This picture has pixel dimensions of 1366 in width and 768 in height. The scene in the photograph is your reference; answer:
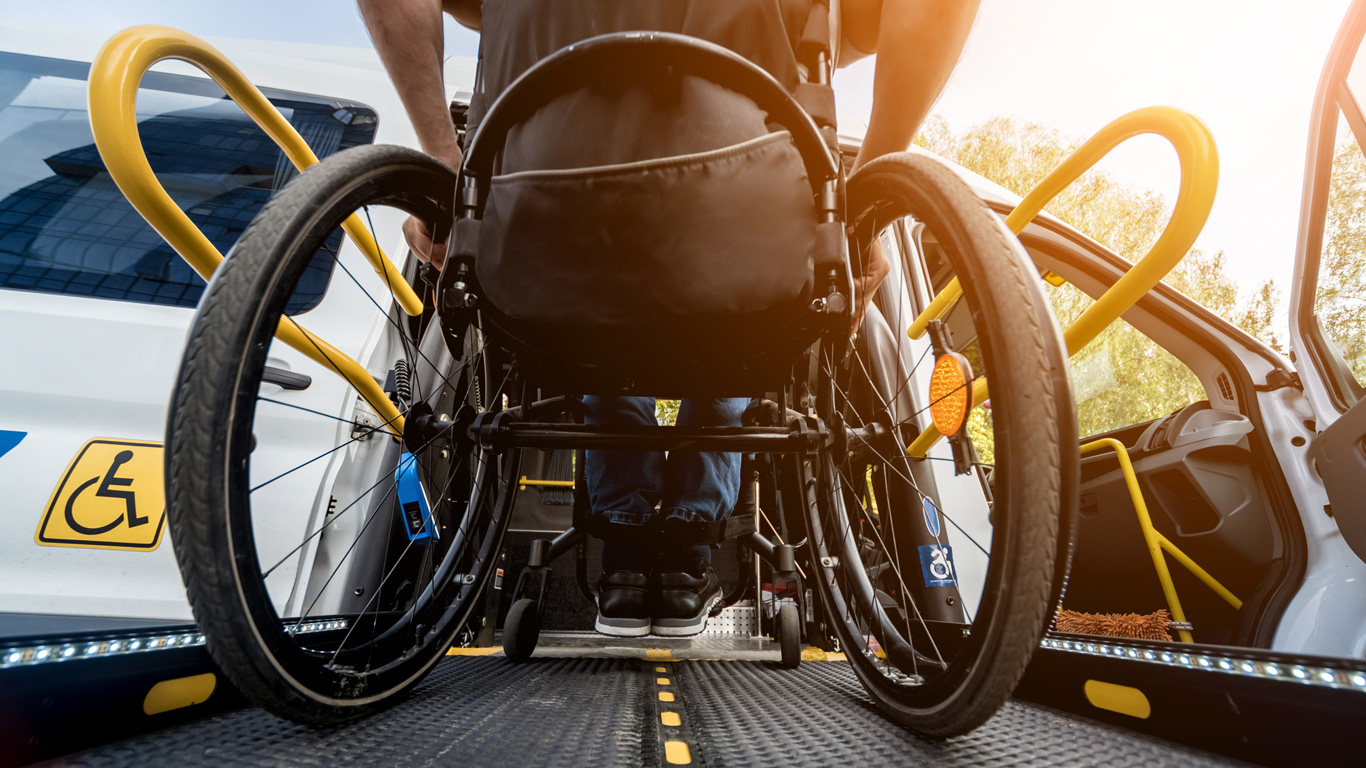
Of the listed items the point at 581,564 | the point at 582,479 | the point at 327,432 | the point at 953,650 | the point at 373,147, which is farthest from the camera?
the point at 581,564

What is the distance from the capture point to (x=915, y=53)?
40.2 inches

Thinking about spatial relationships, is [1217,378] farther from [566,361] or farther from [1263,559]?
[566,361]

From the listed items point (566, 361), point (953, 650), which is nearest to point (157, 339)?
point (566, 361)

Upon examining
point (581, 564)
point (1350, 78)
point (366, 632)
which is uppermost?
point (1350, 78)

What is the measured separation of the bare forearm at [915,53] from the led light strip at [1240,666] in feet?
3.06

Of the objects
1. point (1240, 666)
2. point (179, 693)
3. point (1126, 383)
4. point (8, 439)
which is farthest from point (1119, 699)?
point (1126, 383)

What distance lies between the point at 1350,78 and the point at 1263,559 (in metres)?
1.39

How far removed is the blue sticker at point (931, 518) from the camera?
167 cm

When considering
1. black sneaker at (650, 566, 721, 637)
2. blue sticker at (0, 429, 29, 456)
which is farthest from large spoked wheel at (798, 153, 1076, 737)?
blue sticker at (0, 429, 29, 456)

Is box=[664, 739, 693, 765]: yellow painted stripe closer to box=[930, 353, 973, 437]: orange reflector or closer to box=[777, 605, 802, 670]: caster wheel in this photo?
box=[930, 353, 973, 437]: orange reflector

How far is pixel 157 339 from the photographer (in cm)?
132

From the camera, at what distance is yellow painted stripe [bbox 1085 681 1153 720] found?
2.52ft

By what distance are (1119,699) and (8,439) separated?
6.59 ft

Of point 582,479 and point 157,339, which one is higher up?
point 157,339
